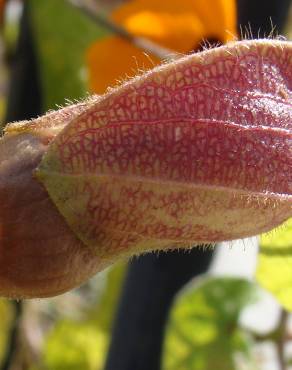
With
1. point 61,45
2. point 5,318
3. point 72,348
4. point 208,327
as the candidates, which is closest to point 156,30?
point 61,45

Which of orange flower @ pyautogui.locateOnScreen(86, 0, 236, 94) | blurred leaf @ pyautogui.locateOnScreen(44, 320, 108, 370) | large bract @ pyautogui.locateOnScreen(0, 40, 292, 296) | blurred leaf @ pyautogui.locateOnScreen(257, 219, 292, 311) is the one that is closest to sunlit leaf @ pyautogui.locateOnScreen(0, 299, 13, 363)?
blurred leaf @ pyautogui.locateOnScreen(44, 320, 108, 370)

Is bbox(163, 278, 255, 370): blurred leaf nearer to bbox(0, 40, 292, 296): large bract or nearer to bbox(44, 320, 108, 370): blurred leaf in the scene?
bbox(44, 320, 108, 370): blurred leaf

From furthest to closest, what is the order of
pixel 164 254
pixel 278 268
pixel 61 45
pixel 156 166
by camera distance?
pixel 61 45
pixel 164 254
pixel 278 268
pixel 156 166

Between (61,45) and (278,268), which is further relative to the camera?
(61,45)

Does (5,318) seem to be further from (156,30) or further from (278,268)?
(278,268)

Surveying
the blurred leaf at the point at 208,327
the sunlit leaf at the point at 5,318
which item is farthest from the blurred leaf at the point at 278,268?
the sunlit leaf at the point at 5,318

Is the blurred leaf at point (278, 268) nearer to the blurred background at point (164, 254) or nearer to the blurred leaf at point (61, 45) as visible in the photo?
the blurred background at point (164, 254)
